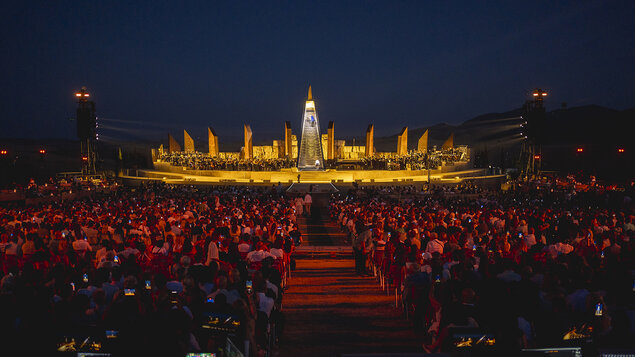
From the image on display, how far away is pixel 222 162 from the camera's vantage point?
46.3m

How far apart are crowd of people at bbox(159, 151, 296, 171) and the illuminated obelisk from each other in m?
4.91

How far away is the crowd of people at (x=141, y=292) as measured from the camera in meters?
3.62

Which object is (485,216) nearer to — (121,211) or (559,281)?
(559,281)

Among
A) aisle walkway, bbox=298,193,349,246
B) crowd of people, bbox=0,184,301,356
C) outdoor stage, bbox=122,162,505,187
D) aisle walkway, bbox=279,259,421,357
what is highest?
outdoor stage, bbox=122,162,505,187

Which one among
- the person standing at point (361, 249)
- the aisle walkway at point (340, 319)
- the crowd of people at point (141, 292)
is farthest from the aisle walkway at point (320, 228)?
the aisle walkway at point (340, 319)

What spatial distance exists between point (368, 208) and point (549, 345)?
13311 mm

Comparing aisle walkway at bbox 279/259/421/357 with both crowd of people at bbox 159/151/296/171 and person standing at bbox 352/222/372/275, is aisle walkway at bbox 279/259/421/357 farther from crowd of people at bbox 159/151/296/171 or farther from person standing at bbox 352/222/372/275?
crowd of people at bbox 159/151/296/171

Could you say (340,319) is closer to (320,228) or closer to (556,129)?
(320,228)

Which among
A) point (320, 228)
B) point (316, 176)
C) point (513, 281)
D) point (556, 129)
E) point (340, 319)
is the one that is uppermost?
point (556, 129)

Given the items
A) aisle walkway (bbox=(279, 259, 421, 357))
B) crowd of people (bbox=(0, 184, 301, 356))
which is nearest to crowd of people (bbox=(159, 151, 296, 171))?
crowd of people (bbox=(0, 184, 301, 356))

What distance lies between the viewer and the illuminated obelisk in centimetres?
4041

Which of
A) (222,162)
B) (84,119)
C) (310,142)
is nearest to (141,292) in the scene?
(84,119)

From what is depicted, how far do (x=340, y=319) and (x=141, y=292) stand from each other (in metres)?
3.49

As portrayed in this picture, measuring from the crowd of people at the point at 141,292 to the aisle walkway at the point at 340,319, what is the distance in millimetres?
678
